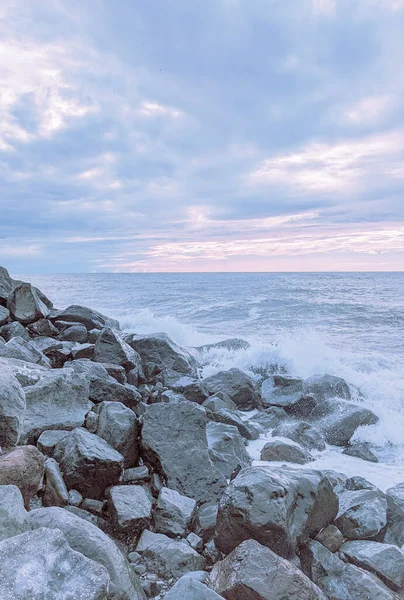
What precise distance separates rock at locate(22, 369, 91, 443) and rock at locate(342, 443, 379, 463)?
159 inches

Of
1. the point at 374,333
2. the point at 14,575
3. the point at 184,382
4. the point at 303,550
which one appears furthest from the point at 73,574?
the point at 374,333

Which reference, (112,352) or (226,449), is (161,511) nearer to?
(226,449)

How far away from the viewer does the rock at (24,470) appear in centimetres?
330

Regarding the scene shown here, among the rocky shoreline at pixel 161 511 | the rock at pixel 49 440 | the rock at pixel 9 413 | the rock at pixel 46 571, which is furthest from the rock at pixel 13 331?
the rock at pixel 46 571

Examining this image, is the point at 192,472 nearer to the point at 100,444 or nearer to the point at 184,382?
the point at 100,444

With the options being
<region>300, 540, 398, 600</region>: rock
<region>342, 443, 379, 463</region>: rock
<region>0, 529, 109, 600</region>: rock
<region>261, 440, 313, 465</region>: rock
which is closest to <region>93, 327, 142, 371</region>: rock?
<region>261, 440, 313, 465</region>: rock

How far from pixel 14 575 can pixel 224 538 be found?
6.21ft

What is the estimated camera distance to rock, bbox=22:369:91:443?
4.48 meters

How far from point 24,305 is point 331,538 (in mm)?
7995

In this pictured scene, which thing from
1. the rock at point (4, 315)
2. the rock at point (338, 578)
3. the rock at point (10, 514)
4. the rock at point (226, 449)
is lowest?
the rock at point (338, 578)

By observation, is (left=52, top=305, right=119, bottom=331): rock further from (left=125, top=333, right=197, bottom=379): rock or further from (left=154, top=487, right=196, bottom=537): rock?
(left=154, top=487, right=196, bottom=537): rock

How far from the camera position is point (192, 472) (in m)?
4.56

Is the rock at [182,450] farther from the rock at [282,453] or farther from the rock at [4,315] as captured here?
the rock at [4,315]

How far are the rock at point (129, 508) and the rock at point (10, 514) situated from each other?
1.12 meters
